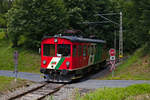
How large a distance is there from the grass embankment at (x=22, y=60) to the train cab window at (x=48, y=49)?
7.51m

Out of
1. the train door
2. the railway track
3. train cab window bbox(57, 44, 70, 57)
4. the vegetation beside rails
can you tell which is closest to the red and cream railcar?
train cab window bbox(57, 44, 70, 57)

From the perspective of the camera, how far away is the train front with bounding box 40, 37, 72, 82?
15445 mm

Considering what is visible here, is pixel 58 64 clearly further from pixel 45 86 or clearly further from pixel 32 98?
pixel 32 98

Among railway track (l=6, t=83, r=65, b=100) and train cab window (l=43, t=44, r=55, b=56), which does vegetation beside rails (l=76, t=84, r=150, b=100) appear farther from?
train cab window (l=43, t=44, r=55, b=56)

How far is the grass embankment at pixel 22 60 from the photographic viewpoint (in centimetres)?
2441

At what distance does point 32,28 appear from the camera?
27.9 metres

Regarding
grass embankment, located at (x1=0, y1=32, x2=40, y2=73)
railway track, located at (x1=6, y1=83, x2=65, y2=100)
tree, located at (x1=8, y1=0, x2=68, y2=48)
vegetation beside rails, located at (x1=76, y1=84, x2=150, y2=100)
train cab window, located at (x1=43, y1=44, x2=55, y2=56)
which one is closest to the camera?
vegetation beside rails, located at (x1=76, y1=84, x2=150, y2=100)

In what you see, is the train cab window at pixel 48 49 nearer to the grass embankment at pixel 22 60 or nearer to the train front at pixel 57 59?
the train front at pixel 57 59

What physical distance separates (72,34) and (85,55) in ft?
5.96

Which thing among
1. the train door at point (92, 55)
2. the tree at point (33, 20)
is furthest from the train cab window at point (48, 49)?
the tree at point (33, 20)

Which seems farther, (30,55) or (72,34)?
(30,55)

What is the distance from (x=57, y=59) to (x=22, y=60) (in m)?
11.6

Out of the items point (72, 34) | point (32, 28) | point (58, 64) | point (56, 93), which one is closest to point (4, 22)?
point (32, 28)

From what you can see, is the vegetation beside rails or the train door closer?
the vegetation beside rails
